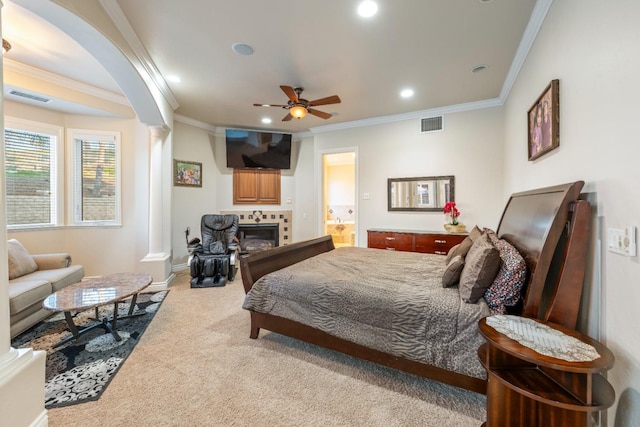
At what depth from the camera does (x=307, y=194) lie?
620 cm

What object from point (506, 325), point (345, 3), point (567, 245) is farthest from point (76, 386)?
point (345, 3)

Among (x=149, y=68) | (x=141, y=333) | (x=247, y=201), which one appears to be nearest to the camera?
(x=141, y=333)

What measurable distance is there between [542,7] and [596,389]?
2752mm

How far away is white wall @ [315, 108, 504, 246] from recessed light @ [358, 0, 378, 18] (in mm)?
2804

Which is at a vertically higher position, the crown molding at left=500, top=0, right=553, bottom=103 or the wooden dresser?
the crown molding at left=500, top=0, right=553, bottom=103

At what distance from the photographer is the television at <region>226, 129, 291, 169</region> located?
5871 mm

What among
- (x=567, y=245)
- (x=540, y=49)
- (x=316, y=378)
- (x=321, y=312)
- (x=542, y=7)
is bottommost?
(x=316, y=378)

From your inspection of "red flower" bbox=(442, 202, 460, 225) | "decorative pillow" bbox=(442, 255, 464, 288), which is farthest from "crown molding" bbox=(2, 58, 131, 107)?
"red flower" bbox=(442, 202, 460, 225)

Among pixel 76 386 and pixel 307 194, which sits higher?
pixel 307 194

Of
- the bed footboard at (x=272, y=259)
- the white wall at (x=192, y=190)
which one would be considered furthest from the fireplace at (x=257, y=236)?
the bed footboard at (x=272, y=259)

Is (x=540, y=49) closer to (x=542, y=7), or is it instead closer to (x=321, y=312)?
(x=542, y=7)

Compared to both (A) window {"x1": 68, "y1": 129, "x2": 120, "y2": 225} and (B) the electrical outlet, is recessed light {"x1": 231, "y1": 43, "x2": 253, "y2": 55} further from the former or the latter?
(B) the electrical outlet

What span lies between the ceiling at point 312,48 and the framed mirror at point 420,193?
51.6 inches

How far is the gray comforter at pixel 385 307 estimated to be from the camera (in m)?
1.65
